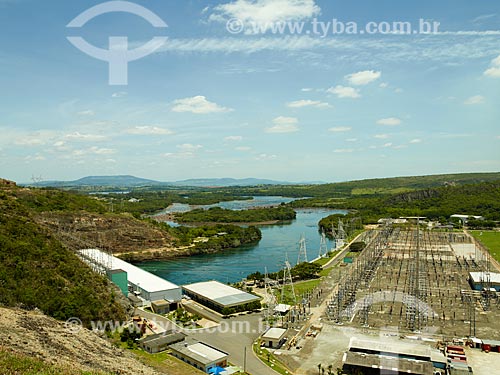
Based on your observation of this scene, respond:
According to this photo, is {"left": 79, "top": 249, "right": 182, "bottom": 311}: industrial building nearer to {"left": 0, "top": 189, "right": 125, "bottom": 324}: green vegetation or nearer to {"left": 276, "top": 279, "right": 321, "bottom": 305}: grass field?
{"left": 0, "top": 189, "right": 125, "bottom": 324}: green vegetation

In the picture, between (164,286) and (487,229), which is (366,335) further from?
(487,229)

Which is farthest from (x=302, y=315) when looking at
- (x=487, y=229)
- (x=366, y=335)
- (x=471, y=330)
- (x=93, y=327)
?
(x=487, y=229)

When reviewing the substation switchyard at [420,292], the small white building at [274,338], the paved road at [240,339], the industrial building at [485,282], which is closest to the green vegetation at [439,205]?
the substation switchyard at [420,292]

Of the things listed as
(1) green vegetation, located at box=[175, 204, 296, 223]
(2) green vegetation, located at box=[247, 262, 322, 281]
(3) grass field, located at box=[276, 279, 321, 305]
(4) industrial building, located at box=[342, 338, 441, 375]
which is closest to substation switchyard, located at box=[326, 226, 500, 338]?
(3) grass field, located at box=[276, 279, 321, 305]

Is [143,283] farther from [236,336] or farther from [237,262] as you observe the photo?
[237,262]

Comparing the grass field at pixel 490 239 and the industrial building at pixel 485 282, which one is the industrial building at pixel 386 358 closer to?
the industrial building at pixel 485 282

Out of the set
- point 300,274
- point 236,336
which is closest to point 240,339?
point 236,336
